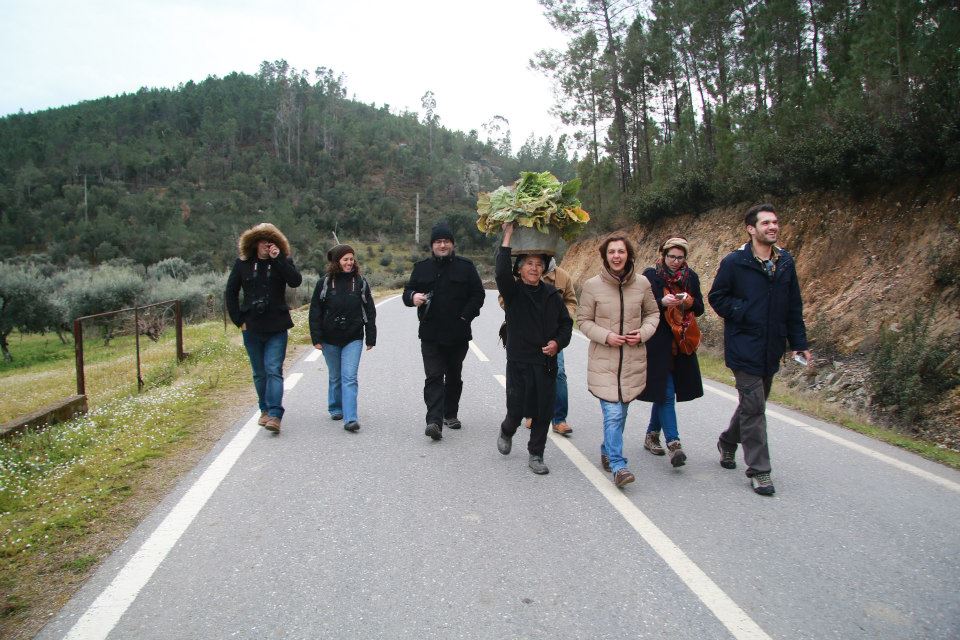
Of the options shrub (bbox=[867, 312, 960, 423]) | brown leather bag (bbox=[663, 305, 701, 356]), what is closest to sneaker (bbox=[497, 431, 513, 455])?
brown leather bag (bbox=[663, 305, 701, 356])

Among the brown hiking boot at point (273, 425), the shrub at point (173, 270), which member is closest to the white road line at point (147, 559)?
the brown hiking boot at point (273, 425)

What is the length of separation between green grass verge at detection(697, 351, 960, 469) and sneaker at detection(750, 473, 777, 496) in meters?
2.06

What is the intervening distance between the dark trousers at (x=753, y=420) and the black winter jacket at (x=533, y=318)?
56.9 inches

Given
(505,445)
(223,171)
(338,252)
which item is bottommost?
(505,445)

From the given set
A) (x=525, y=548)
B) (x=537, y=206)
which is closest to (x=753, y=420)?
(x=525, y=548)

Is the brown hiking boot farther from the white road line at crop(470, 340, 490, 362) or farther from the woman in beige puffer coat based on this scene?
the white road line at crop(470, 340, 490, 362)

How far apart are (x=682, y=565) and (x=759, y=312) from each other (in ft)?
7.28

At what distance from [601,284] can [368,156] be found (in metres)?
108

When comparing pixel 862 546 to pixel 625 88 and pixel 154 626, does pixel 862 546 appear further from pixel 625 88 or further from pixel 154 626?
pixel 625 88

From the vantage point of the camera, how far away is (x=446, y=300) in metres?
6.23

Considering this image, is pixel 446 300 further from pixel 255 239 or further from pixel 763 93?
pixel 763 93

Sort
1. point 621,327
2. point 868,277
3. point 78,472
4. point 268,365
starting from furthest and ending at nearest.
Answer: point 868,277 → point 268,365 → point 78,472 → point 621,327

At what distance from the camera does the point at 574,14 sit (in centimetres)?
2680

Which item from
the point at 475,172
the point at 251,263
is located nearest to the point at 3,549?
the point at 251,263
